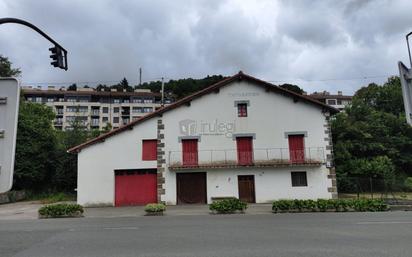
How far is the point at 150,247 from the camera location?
806 centimetres

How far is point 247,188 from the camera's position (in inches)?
930

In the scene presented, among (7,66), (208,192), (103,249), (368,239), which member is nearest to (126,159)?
(208,192)

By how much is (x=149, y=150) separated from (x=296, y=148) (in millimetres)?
10298

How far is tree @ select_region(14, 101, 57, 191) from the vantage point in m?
31.1

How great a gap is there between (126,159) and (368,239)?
18.0 m

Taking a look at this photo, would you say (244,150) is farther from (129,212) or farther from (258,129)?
(129,212)

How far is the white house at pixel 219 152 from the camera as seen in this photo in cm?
2345

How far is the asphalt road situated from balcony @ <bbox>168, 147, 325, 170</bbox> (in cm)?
1145

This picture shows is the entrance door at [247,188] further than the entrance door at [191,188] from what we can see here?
No

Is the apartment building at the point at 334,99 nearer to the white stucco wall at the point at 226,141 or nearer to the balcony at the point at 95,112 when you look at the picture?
the balcony at the point at 95,112

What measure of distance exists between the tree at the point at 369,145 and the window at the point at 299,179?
7.18m

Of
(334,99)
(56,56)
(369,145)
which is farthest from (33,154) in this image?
(334,99)

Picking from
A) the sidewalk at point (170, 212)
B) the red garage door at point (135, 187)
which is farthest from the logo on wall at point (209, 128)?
the sidewalk at point (170, 212)

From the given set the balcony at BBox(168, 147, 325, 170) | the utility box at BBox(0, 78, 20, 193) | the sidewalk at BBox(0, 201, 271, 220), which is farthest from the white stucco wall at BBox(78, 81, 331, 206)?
the utility box at BBox(0, 78, 20, 193)
